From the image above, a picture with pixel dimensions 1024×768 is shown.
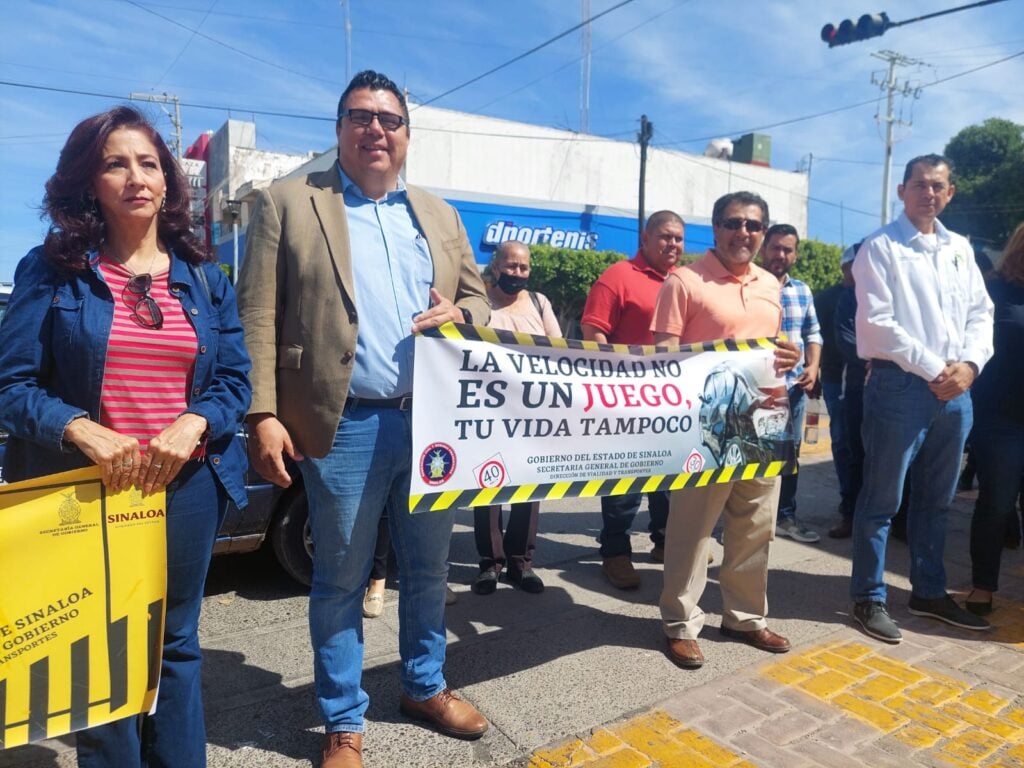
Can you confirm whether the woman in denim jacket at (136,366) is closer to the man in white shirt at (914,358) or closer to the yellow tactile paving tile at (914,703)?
the yellow tactile paving tile at (914,703)

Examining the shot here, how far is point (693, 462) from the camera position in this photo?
130 inches

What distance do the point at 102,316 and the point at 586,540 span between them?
397 cm

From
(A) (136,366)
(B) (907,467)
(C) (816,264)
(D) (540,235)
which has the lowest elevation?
(B) (907,467)

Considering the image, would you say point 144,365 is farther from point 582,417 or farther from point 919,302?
point 919,302

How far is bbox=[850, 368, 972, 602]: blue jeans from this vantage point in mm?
3568

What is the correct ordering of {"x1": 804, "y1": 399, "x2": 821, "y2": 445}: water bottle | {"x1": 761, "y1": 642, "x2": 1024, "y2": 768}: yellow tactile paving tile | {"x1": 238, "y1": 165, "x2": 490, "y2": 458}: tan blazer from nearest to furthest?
{"x1": 238, "y1": 165, "x2": 490, "y2": 458}: tan blazer < {"x1": 761, "y1": 642, "x2": 1024, "y2": 768}: yellow tactile paving tile < {"x1": 804, "y1": 399, "x2": 821, "y2": 445}: water bottle

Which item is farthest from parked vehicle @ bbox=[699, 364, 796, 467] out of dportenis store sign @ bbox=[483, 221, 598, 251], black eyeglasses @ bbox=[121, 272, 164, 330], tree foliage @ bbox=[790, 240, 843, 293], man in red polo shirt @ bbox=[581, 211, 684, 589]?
tree foliage @ bbox=[790, 240, 843, 293]

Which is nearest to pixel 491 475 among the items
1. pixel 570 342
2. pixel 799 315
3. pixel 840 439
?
pixel 570 342

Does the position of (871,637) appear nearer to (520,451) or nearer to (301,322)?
(520,451)

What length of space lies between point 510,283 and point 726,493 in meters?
1.68

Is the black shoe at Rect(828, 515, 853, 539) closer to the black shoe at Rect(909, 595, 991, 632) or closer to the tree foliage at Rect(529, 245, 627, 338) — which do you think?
the black shoe at Rect(909, 595, 991, 632)

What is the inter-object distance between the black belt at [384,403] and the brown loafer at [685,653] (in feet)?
5.73

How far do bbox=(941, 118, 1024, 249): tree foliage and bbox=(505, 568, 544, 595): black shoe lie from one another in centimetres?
3456

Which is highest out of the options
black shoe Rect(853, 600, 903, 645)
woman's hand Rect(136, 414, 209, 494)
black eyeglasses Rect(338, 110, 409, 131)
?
black eyeglasses Rect(338, 110, 409, 131)
